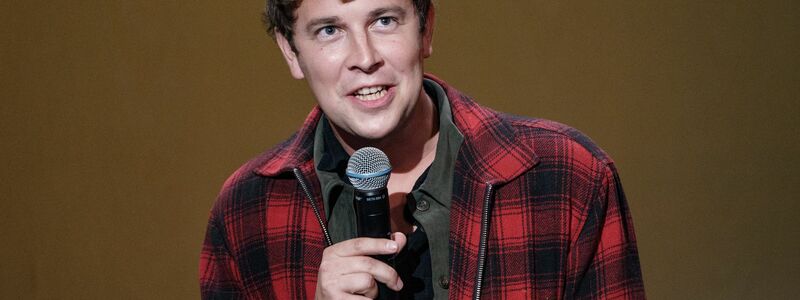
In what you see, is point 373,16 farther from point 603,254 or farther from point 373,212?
point 603,254

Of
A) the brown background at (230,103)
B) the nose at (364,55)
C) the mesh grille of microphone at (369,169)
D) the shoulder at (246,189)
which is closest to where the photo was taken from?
the mesh grille of microphone at (369,169)

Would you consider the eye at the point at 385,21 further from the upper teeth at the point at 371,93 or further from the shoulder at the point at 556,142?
the shoulder at the point at 556,142

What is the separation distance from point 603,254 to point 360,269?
51 centimetres

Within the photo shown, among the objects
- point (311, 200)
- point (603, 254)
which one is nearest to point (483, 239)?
point (603, 254)

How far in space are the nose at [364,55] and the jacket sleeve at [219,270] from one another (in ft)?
1.49

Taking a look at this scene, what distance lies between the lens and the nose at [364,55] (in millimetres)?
1537

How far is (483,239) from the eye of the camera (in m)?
1.59

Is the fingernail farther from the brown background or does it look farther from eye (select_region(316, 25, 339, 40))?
the brown background

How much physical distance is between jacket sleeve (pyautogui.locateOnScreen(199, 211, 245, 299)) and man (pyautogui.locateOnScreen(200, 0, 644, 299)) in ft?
0.05

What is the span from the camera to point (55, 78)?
8.39 feet

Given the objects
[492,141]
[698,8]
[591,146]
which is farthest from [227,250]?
[698,8]

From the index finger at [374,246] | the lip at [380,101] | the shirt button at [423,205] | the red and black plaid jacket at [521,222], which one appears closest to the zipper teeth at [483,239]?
the red and black plaid jacket at [521,222]

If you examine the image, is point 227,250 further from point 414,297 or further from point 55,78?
point 55,78

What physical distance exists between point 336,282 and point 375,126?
33cm
